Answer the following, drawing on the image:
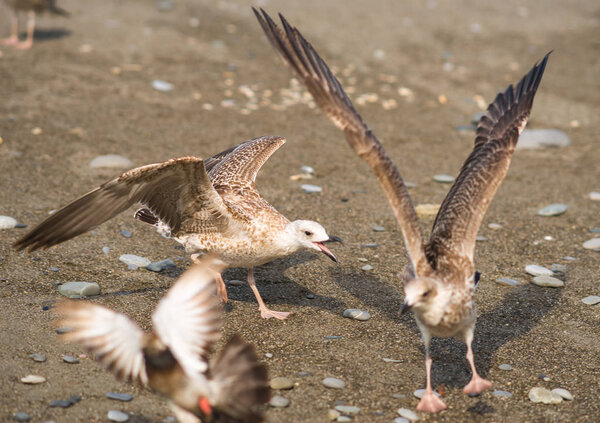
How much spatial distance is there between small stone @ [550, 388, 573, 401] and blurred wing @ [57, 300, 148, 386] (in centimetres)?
295

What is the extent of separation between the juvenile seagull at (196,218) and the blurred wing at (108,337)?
5.47 ft

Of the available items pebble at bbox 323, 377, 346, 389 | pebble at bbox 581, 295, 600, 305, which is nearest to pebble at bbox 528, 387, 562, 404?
pebble at bbox 323, 377, 346, 389

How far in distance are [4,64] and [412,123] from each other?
685cm

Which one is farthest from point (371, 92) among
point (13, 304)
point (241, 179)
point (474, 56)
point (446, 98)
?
point (13, 304)

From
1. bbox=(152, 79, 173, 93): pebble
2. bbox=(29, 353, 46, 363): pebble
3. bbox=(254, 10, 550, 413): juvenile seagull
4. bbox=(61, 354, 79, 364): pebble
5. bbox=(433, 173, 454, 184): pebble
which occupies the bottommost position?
bbox=(152, 79, 173, 93): pebble

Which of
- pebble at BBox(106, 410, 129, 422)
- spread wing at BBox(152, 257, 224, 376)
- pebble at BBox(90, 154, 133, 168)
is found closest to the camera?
spread wing at BBox(152, 257, 224, 376)

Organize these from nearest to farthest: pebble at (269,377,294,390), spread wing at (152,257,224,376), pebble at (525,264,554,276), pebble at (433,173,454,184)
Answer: spread wing at (152,257,224,376) < pebble at (269,377,294,390) < pebble at (525,264,554,276) < pebble at (433,173,454,184)

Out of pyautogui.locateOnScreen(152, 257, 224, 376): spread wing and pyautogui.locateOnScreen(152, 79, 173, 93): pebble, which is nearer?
pyautogui.locateOnScreen(152, 257, 224, 376): spread wing

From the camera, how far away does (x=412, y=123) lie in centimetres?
1132

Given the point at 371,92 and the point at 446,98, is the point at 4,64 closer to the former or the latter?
the point at 371,92

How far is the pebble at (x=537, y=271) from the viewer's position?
7070 mm

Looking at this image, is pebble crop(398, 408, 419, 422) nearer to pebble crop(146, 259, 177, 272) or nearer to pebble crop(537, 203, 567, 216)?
pebble crop(146, 259, 177, 272)

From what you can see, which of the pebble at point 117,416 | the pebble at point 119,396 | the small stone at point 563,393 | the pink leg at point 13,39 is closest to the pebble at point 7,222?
the pebble at point 119,396

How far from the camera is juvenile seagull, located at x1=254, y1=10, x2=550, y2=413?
16.0 ft
